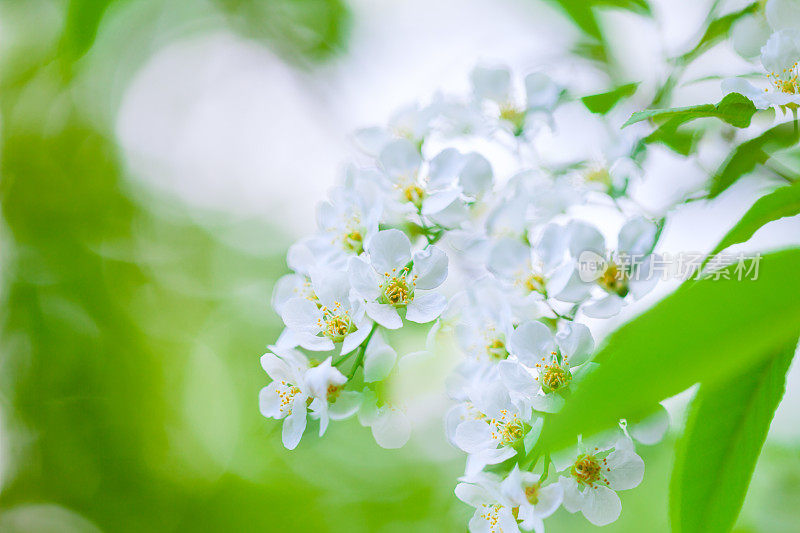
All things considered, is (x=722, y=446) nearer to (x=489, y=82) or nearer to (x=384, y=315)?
(x=384, y=315)

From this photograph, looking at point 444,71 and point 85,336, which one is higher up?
point 444,71

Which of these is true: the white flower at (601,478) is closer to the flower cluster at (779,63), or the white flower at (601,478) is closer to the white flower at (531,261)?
the white flower at (531,261)

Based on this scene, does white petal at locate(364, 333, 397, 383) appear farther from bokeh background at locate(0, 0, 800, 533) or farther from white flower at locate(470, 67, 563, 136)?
bokeh background at locate(0, 0, 800, 533)

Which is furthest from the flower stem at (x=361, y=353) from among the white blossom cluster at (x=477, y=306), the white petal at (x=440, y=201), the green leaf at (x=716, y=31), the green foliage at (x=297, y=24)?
the green foliage at (x=297, y=24)

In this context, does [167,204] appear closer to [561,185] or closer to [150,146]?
[150,146]

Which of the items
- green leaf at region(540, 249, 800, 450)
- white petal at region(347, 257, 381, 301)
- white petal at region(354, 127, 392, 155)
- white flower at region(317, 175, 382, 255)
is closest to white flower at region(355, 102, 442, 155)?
white petal at region(354, 127, 392, 155)

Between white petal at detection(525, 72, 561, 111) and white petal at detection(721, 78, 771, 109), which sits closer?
white petal at detection(721, 78, 771, 109)

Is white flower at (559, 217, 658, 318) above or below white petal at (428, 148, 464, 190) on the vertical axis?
below

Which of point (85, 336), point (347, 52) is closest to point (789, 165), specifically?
point (347, 52)
